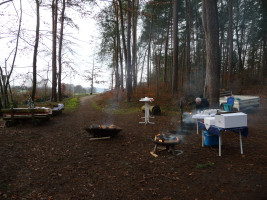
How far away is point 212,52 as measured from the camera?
284 inches

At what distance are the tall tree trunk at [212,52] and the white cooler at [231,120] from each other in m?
3.23

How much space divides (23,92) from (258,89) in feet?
73.8

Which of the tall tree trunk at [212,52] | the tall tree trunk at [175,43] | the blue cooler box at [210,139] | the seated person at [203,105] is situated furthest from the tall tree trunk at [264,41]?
the blue cooler box at [210,139]

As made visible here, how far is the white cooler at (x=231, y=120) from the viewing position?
158 inches

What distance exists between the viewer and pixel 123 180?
3.48 m

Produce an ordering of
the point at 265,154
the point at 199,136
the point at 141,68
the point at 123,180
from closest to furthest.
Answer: the point at 123,180, the point at 265,154, the point at 199,136, the point at 141,68

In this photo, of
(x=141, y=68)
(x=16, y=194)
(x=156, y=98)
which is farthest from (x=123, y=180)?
(x=141, y=68)

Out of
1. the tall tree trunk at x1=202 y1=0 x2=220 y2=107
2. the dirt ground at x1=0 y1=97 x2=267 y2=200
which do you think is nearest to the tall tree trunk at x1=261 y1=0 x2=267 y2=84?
the tall tree trunk at x1=202 y1=0 x2=220 y2=107

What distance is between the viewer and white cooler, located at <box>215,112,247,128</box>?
13.1ft

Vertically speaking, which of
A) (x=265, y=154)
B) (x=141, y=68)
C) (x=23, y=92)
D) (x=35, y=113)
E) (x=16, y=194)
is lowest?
(x=16, y=194)

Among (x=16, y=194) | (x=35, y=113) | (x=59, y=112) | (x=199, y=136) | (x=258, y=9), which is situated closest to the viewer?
(x=16, y=194)

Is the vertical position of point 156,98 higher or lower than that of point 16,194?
higher

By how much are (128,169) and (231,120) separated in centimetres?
270

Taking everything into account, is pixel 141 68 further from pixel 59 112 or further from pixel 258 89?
pixel 59 112
